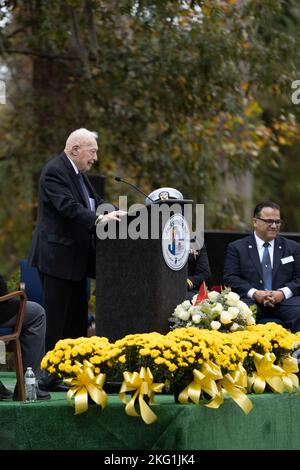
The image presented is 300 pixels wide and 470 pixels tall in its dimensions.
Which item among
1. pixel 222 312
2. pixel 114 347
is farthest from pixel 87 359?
pixel 222 312

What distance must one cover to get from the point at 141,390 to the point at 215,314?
4.24 ft

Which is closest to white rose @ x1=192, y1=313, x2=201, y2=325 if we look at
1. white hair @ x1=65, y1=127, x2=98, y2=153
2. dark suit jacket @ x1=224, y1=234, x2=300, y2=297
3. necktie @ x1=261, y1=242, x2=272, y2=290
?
white hair @ x1=65, y1=127, x2=98, y2=153

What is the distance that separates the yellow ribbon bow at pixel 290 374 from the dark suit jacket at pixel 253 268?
2.04m

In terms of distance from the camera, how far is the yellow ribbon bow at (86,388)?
260 inches

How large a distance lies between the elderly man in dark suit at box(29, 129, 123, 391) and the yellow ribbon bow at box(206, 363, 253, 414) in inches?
61.8

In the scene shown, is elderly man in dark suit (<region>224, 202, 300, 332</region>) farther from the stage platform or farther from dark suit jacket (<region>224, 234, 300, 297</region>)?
the stage platform

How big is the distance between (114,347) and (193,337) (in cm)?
44

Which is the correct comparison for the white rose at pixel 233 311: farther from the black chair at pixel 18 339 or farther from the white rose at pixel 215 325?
the black chair at pixel 18 339

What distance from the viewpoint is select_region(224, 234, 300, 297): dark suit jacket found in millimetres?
9641

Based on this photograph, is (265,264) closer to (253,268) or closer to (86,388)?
(253,268)

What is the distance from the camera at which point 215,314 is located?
770cm

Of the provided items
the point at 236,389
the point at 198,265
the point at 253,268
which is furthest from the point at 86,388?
the point at 253,268
